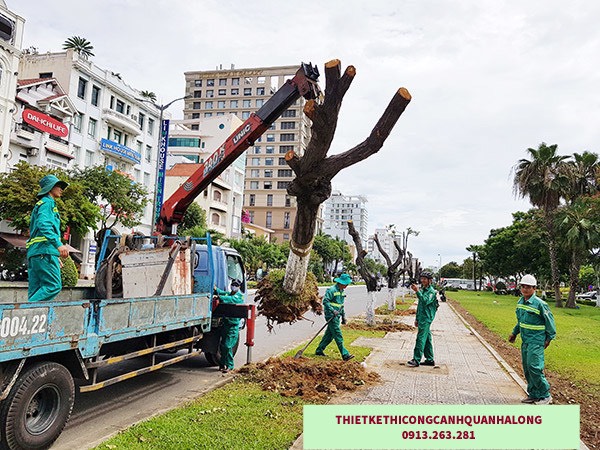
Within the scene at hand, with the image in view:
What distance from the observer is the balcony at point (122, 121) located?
35.6m

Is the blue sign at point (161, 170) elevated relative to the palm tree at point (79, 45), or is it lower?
lower

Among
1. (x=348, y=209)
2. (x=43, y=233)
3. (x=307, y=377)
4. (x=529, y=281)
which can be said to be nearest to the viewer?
(x=43, y=233)

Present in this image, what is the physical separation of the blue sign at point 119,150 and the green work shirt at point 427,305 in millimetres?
31192

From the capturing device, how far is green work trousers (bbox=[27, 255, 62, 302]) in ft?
17.2

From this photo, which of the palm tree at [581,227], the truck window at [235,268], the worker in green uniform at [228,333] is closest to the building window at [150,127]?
the palm tree at [581,227]

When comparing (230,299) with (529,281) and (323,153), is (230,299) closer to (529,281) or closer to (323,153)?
(323,153)

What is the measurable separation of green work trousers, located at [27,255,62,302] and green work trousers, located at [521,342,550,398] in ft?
20.2

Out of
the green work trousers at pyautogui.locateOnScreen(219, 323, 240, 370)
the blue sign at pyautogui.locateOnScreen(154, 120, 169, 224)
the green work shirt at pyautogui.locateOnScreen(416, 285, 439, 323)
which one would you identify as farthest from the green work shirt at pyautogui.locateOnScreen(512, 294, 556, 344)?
the blue sign at pyautogui.locateOnScreen(154, 120, 169, 224)

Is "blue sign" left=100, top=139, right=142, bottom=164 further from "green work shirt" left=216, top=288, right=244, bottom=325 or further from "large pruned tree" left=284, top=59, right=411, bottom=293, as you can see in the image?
"large pruned tree" left=284, top=59, right=411, bottom=293

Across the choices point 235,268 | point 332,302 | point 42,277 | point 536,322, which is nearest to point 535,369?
point 536,322

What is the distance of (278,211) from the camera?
86438mm

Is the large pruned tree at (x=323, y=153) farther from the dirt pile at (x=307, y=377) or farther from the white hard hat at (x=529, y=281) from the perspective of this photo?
the white hard hat at (x=529, y=281)

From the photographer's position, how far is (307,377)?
24.7ft

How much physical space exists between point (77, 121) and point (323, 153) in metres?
32.3
